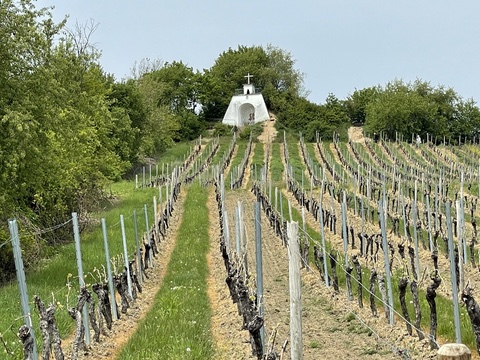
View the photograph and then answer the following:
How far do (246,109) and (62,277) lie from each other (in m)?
61.7

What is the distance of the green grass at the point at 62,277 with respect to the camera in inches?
398

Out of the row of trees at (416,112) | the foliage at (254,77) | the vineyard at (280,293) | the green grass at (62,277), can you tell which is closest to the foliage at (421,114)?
the row of trees at (416,112)

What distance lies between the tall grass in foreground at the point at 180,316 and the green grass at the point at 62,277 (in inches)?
51.6

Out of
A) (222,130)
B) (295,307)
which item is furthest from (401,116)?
(295,307)

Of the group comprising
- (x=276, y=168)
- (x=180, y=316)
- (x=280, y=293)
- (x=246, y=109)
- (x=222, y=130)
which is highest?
(x=246, y=109)

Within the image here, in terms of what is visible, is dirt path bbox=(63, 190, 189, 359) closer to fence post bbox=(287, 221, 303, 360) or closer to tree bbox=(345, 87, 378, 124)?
fence post bbox=(287, 221, 303, 360)

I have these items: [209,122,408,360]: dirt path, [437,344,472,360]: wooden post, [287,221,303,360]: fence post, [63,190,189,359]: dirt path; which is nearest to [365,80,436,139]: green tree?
[63,190,189,359]: dirt path

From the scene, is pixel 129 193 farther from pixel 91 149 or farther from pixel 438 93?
pixel 438 93

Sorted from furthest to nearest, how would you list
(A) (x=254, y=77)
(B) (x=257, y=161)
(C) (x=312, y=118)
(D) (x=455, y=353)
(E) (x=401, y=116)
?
(A) (x=254, y=77)
(C) (x=312, y=118)
(E) (x=401, y=116)
(B) (x=257, y=161)
(D) (x=455, y=353)

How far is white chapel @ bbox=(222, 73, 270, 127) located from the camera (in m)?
72.9

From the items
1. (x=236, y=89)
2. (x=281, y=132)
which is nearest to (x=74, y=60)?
(x=281, y=132)

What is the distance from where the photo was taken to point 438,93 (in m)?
74.1

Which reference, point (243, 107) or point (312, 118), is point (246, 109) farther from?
point (312, 118)

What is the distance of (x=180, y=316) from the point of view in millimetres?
10492
